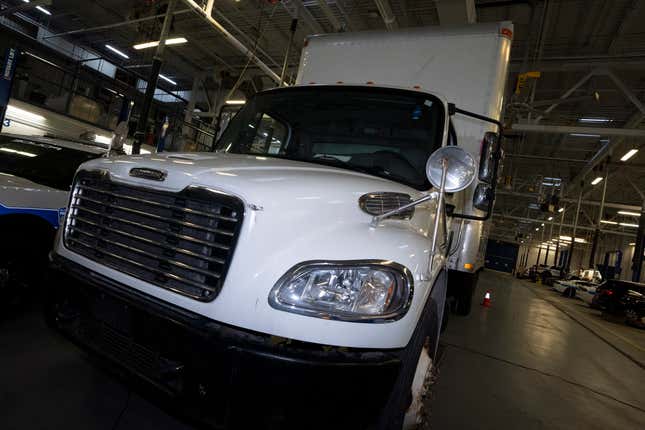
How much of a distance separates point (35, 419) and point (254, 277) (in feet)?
5.35

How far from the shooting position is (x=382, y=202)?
188cm

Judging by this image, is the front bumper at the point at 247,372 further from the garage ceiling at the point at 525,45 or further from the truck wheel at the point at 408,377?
the garage ceiling at the point at 525,45

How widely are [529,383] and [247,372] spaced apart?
3.76 m

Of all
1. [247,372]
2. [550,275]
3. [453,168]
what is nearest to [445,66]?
[453,168]

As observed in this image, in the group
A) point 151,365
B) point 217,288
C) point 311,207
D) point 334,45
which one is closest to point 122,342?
point 151,365

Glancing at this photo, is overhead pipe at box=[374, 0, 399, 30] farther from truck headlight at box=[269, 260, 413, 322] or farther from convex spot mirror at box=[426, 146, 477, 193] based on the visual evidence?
truck headlight at box=[269, 260, 413, 322]

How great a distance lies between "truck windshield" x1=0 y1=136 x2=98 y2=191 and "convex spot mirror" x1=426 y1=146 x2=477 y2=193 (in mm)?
3147

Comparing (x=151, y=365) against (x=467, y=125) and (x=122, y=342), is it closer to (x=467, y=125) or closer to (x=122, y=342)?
(x=122, y=342)

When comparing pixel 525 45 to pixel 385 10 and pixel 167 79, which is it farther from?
pixel 167 79

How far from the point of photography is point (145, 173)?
1.80m

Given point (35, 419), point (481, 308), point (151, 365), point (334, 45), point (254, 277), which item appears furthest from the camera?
point (481, 308)

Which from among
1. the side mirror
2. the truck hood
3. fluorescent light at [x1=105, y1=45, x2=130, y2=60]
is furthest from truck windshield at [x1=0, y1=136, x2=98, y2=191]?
fluorescent light at [x1=105, y1=45, x2=130, y2=60]

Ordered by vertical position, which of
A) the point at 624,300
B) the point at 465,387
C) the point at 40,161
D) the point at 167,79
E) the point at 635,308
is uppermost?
the point at 167,79

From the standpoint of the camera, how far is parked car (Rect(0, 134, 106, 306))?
287cm
